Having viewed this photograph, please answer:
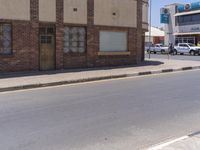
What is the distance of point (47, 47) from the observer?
72.3 ft

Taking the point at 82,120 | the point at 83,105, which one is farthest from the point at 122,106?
the point at 82,120

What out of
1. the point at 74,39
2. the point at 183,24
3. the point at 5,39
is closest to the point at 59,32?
the point at 74,39

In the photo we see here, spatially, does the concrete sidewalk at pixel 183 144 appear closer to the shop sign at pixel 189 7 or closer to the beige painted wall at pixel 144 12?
the beige painted wall at pixel 144 12

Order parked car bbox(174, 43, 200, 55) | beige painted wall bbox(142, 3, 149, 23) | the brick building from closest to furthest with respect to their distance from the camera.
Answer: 1. the brick building
2. beige painted wall bbox(142, 3, 149, 23)
3. parked car bbox(174, 43, 200, 55)

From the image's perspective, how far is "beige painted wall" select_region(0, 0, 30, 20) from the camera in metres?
19.7

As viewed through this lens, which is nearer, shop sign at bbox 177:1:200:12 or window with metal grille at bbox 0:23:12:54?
window with metal grille at bbox 0:23:12:54

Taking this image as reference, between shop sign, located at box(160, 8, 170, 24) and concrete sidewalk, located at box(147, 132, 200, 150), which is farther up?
shop sign, located at box(160, 8, 170, 24)

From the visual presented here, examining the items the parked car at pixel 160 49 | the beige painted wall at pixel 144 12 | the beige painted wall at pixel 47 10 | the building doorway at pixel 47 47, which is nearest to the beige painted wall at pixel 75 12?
the beige painted wall at pixel 47 10

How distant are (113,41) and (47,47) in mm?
5538

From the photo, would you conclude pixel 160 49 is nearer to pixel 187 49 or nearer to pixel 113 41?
pixel 187 49

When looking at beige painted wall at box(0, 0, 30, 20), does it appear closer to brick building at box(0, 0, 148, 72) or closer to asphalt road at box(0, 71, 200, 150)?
brick building at box(0, 0, 148, 72)

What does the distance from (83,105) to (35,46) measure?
10859 millimetres

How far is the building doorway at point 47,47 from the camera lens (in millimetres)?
21797

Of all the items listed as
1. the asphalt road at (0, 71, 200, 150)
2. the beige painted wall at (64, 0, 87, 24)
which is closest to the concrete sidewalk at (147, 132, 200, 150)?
the asphalt road at (0, 71, 200, 150)
